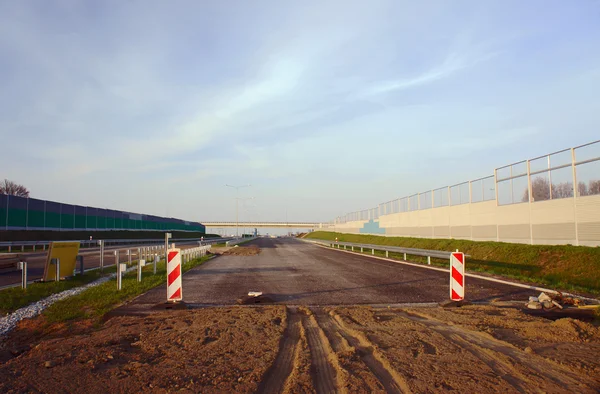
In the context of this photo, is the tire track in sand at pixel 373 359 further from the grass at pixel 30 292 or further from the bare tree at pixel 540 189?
the bare tree at pixel 540 189

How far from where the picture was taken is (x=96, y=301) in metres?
12.9

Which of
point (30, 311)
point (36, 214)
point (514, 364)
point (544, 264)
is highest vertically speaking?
point (36, 214)

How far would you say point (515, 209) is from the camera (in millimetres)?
26141

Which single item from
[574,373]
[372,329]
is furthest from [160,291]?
[574,373]

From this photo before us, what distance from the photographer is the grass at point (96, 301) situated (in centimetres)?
1085

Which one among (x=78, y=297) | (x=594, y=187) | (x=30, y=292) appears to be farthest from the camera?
(x=594, y=187)

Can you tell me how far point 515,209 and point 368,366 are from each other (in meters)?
22.9

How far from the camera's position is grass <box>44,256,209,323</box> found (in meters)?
10.8

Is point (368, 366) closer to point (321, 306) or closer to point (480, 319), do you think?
point (480, 319)

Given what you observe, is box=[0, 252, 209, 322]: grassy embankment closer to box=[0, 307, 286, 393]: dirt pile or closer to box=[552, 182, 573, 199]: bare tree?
box=[0, 307, 286, 393]: dirt pile

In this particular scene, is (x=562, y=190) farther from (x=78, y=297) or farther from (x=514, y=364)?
(x=78, y=297)

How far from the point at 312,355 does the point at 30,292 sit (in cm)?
1148

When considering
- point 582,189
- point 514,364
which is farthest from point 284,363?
point 582,189

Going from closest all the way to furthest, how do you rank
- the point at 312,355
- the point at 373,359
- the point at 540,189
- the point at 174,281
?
the point at 373,359
the point at 312,355
the point at 174,281
the point at 540,189
